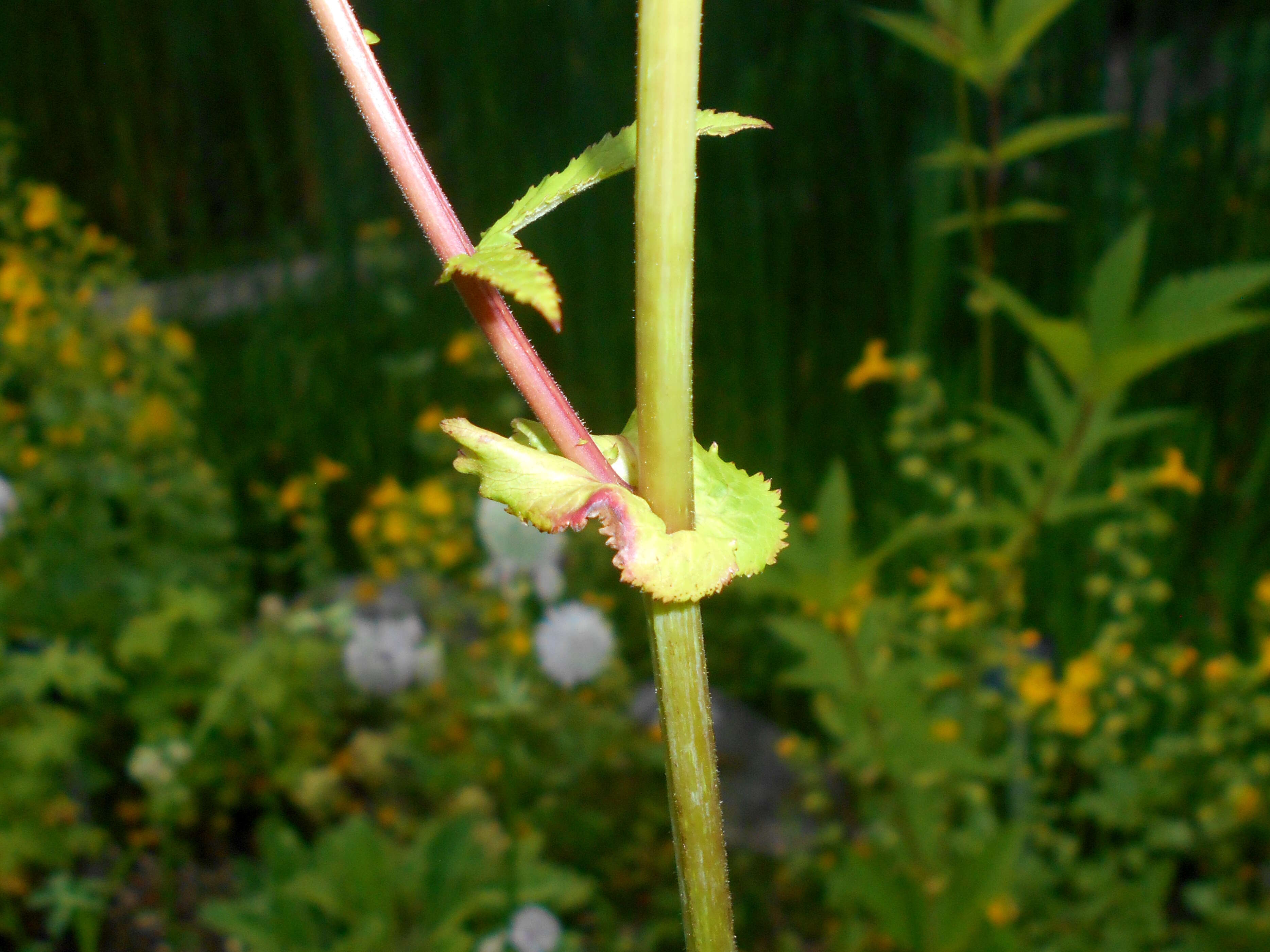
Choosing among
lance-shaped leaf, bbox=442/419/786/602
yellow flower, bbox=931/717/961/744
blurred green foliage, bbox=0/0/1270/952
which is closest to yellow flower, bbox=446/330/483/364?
blurred green foliage, bbox=0/0/1270/952

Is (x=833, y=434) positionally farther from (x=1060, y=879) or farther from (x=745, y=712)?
(x=1060, y=879)

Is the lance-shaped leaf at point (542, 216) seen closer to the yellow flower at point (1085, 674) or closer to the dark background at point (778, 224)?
the yellow flower at point (1085, 674)

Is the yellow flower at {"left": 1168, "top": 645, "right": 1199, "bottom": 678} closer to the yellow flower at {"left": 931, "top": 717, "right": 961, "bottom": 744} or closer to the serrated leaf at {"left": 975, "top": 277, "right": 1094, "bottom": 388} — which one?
the yellow flower at {"left": 931, "top": 717, "right": 961, "bottom": 744}

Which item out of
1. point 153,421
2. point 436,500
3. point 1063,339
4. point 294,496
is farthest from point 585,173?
point 153,421

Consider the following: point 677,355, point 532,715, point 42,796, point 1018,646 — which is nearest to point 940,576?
point 1018,646

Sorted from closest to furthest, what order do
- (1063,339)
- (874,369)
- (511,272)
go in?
(511,272) → (1063,339) → (874,369)

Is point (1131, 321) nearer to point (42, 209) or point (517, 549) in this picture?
point (517, 549)
